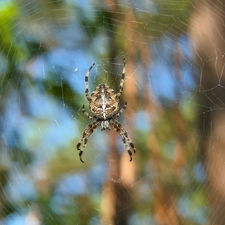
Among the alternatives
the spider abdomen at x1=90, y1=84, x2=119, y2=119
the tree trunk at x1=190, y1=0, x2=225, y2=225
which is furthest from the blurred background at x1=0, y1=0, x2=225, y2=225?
the spider abdomen at x1=90, y1=84, x2=119, y2=119

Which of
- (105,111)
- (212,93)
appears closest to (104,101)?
(105,111)

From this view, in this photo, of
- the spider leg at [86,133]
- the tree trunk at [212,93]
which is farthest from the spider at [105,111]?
the tree trunk at [212,93]

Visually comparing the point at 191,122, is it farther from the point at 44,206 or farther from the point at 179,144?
the point at 44,206

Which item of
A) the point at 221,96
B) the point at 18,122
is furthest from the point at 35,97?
the point at 221,96

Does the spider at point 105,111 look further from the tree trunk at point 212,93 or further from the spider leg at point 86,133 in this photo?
the tree trunk at point 212,93

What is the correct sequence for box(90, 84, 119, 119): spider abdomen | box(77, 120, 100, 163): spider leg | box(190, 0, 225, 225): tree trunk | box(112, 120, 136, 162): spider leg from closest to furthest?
box(190, 0, 225, 225): tree trunk < box(90, 84, 119, 119): spider abdomen < box(112, 120, 136, 162): spider leg < box(77, 120, 100, 163): spider leg

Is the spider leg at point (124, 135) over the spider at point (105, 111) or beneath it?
beneath

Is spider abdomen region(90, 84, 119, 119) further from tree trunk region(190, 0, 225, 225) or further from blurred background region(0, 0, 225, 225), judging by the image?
tree trunk region(190, 0, 225, 225)

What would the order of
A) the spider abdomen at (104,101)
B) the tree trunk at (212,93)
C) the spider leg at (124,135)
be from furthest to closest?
the spider leg at (124,135), the spider abdomen at (104,101), the tree trunk at (212,93)
